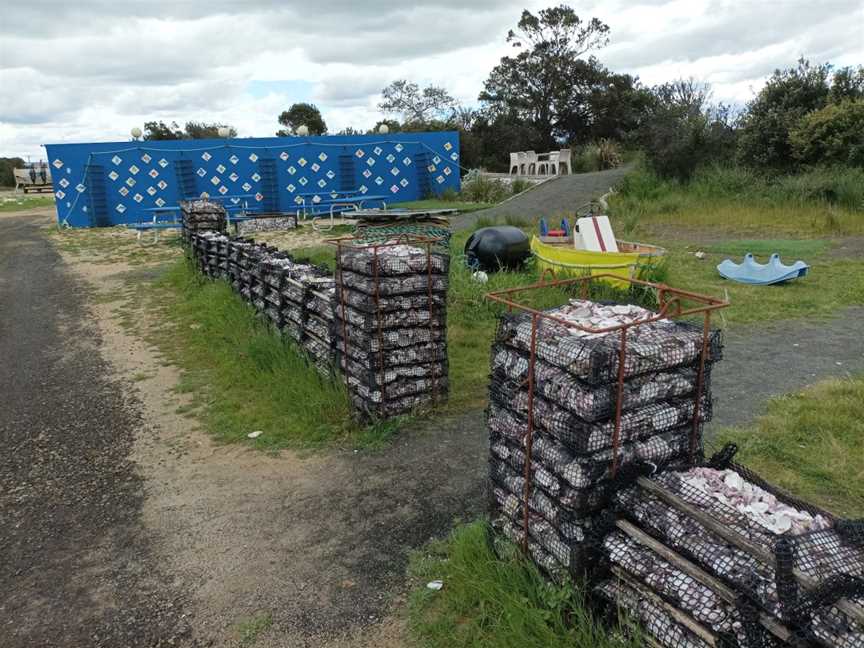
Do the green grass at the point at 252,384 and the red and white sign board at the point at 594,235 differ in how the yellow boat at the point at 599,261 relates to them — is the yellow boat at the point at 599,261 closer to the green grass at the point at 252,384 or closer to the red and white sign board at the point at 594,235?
the red and white sign board at the point at 594,235

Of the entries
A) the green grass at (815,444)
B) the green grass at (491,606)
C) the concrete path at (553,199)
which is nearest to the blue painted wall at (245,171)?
the concrete path at (553,199)

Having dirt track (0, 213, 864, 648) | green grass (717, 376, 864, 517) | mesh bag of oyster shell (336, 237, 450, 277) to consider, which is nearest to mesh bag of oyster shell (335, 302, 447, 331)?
mesh bag of oyster shell (336, 237, 450, 277)

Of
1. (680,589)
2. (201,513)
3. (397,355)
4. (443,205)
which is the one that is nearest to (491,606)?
(680,589)

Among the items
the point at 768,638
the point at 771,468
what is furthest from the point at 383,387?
the point at 768,638

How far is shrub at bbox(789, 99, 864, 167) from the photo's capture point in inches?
780

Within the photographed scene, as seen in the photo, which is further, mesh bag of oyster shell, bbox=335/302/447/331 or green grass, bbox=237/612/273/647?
mesh bag of oyster shell, bbox=335/302/447/331

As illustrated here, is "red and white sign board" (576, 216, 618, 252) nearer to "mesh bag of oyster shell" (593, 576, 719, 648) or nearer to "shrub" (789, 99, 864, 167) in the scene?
"mesh bag of oyster shell" (593, 576, 719, 648)

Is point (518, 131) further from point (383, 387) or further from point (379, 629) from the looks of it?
point (379, 629)

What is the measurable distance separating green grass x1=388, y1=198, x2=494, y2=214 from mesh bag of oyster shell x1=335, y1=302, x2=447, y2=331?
17238mm

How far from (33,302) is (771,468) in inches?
468

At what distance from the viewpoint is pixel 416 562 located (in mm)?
4094

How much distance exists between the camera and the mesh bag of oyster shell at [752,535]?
2.35 m

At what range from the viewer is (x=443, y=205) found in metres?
25.1

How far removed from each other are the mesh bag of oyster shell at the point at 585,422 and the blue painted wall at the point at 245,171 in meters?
21.0
